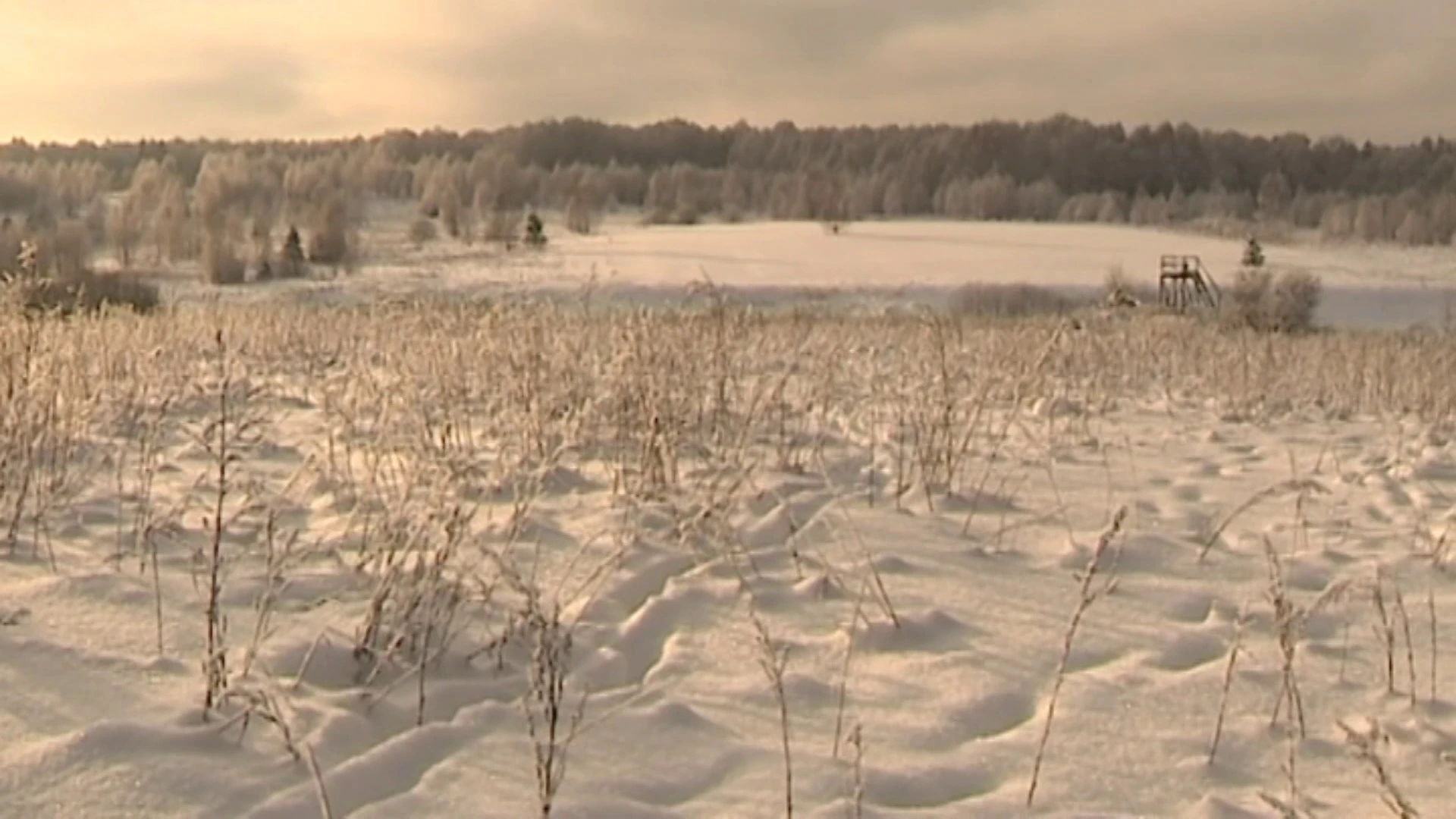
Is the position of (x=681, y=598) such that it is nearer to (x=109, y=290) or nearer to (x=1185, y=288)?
(x=109, y=290)

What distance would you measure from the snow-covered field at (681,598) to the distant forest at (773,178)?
53544 millimetres

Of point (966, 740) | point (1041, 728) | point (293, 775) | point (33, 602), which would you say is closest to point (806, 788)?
point (966, 740)

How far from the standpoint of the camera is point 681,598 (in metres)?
3.34

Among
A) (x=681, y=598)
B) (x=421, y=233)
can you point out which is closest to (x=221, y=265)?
(x=421, y=233)

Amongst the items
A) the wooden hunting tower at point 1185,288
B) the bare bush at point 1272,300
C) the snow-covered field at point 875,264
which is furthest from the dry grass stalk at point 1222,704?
the wooden hunting tower at point 1185,288

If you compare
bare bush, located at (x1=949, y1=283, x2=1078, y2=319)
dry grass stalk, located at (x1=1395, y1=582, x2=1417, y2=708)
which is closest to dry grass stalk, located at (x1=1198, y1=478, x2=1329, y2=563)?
dry grass stalk, located at (x1=1395, y1=582, x2=1417, y2=708)

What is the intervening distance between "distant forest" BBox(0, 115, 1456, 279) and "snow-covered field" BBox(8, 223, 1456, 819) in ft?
176

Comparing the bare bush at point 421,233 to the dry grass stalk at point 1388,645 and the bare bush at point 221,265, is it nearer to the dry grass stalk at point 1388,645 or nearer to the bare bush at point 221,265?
the bare bush at point 221,265

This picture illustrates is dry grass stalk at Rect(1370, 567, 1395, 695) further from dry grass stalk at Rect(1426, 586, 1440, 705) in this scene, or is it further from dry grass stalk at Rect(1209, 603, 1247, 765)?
dry grass stalk at Rect(1209, 603, 1247, 765)

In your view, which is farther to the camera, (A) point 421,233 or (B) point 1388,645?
(A) point 421,233

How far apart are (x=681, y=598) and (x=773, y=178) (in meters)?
86.6

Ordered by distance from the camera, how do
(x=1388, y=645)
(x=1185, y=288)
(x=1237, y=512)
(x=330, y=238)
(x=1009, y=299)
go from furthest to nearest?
1. (x=330, y=238)
2. (x=1185, y=288)
3. (x=1009, y=299)
4. (x=1237, y=512)
5. (x=1388, y=645)

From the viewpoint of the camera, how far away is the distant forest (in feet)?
229

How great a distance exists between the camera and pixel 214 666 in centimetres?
242
